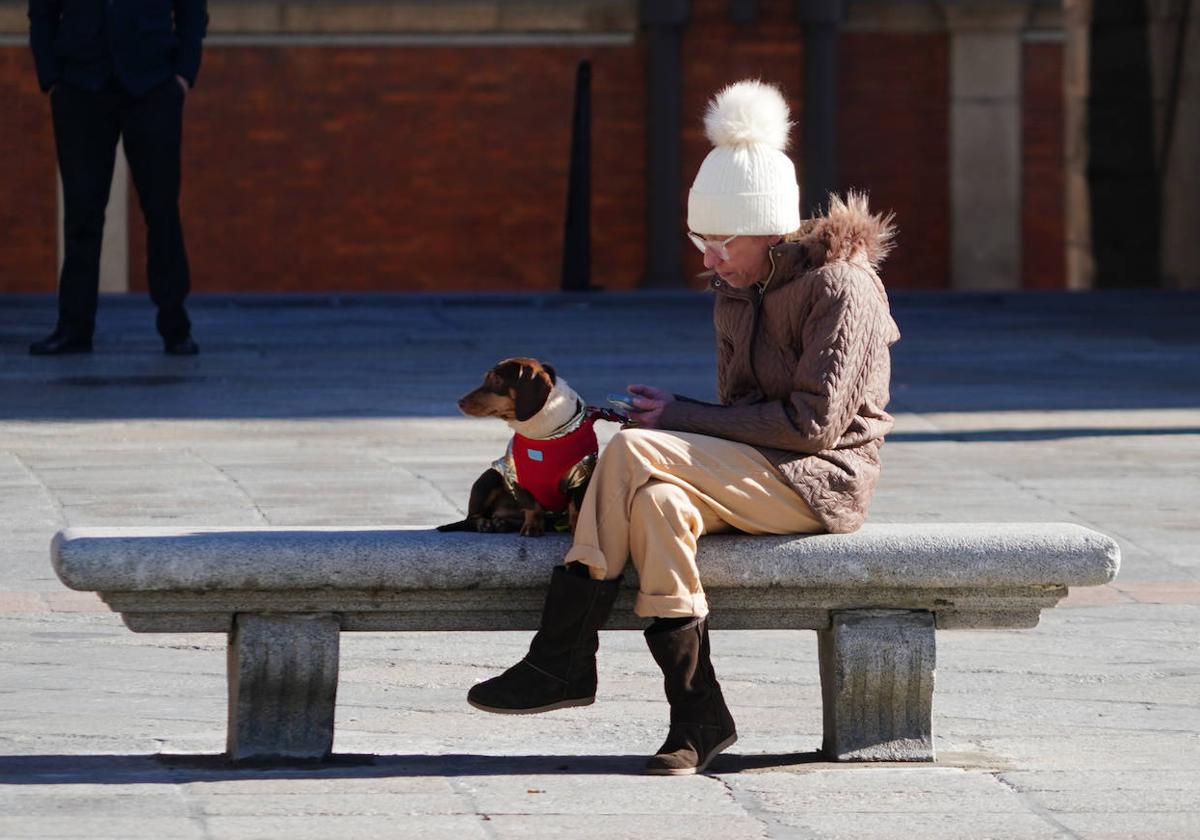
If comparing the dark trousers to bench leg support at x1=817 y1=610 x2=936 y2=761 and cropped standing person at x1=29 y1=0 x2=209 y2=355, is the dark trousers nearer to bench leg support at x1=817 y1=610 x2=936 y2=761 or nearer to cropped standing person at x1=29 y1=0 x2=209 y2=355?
cropped standing person at x1=29 y1=0 x2=209 y2=355

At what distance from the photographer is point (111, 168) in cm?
1221

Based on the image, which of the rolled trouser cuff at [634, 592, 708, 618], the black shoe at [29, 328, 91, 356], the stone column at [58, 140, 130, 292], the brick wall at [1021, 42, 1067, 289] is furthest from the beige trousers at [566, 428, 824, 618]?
the brick wall at [1021, 42, 1067, 289]

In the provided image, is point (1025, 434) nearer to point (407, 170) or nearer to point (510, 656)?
point (510, 656)

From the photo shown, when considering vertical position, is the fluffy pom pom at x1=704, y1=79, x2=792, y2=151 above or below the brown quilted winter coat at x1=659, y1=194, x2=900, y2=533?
above

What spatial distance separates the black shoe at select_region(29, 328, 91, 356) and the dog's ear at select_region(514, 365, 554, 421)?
309 inches

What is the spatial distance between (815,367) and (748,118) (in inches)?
22.5

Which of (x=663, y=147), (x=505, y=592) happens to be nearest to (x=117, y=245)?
(x=663, y=147)

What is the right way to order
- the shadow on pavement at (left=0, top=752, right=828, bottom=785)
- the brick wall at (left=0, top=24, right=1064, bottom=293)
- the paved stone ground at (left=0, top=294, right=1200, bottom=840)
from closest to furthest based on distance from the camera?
the paved stone ground at (left=0, top=294, right=1200, bottom=840) → the shadow on pavement at (left=0, top=752, right=828, bottom=785) → the brick wall at (left=0, top=24, right=1064, bottom=293)

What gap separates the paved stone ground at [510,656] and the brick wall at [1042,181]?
922 centimetres

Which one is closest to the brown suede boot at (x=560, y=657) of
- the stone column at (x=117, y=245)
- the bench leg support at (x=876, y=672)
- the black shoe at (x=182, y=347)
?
the bench leg support at (x=876, y=672)

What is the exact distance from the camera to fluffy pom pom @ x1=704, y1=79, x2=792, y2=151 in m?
5.39

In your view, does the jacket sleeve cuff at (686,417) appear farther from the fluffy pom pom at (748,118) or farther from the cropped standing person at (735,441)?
the fluffy pom pom at (748,118)

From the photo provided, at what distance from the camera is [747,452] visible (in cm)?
522

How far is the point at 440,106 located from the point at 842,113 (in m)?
3.39
